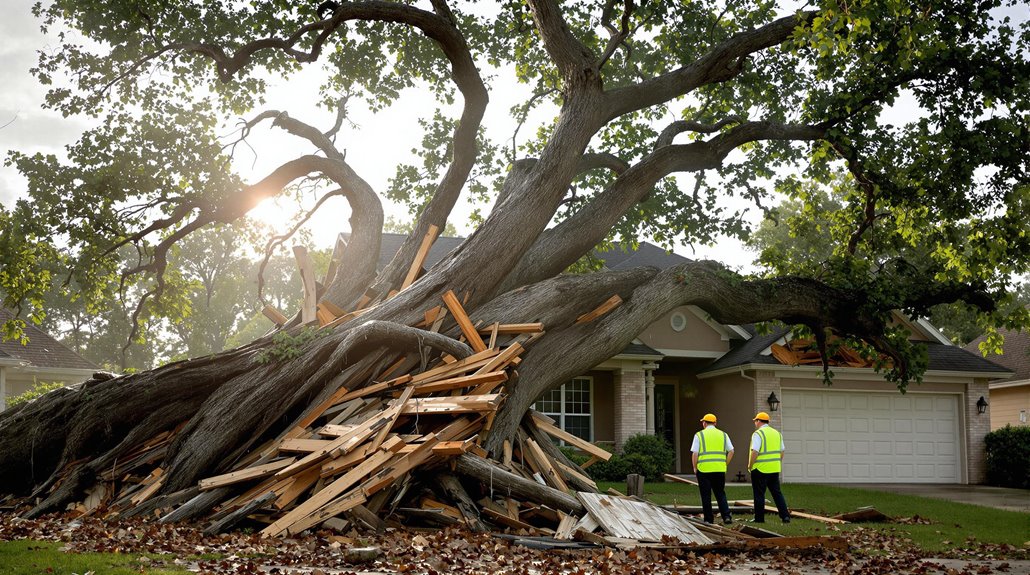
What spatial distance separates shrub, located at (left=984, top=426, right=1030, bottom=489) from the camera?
2252 centimetres

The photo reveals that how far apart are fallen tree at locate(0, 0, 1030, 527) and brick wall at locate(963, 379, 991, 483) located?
8.78 metres

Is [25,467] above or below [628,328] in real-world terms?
below

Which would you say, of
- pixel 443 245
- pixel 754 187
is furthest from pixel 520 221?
pixel 443 245

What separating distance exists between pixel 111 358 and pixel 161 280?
53650mm

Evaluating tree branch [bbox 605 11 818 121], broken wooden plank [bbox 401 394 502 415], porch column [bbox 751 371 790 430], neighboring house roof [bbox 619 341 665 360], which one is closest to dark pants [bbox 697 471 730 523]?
broken wooden plank [bbox 401 394 502 415]

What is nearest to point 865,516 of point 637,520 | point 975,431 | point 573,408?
point 637,520

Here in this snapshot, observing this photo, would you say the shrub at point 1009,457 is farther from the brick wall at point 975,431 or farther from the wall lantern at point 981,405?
the wall lantern at point 981,405

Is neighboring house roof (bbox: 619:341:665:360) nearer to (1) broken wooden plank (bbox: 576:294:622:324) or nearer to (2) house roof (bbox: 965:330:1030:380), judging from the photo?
(1) broken wooden plank (bbox: 576:294:622:324)

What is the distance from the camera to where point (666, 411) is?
25.4 m

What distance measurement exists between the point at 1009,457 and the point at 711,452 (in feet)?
48.4

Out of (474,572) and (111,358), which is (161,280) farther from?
(111,358)

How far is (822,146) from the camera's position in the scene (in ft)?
54.2

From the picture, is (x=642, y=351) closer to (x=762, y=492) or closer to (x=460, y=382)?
(x=762, y=492)

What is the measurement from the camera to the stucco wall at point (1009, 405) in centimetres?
2791
